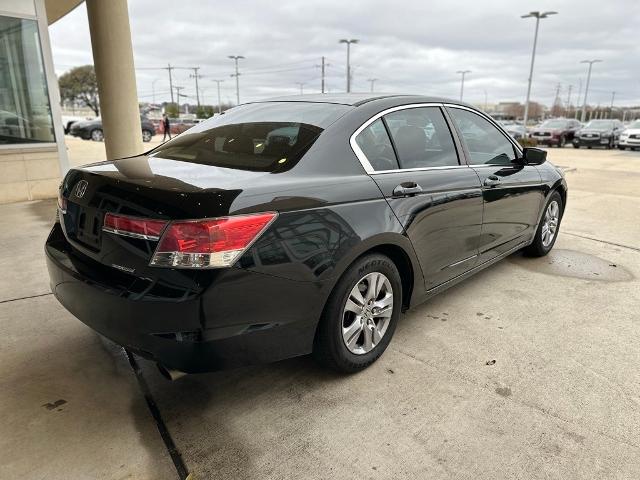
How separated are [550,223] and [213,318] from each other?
427 cm

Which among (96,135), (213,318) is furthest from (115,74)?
(96,135)

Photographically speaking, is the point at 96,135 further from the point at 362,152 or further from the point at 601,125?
the point at 601,125

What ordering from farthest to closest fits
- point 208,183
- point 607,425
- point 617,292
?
point 617,292 < point 607,425 < point 208,183

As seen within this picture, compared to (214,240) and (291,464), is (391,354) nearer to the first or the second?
(291,464)

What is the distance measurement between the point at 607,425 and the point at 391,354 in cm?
121

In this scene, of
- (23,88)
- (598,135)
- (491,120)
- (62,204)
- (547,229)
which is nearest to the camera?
(62,204)

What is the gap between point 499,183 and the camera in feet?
12.5

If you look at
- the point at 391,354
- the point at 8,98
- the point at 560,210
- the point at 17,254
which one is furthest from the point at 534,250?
the point at 8,98

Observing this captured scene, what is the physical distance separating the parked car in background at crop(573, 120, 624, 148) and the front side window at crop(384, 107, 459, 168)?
25.3 meters

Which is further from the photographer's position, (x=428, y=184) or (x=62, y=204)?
(x=428, y=184)

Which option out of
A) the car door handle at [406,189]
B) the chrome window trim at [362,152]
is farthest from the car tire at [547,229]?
the car door handle at [406,189]

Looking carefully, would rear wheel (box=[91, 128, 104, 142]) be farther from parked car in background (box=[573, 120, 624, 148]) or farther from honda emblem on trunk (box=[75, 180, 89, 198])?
honda emblem on trunk (box=[75, 180, 89, 198])

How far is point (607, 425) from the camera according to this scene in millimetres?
2420

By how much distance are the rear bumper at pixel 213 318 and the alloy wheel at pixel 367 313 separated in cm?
33
